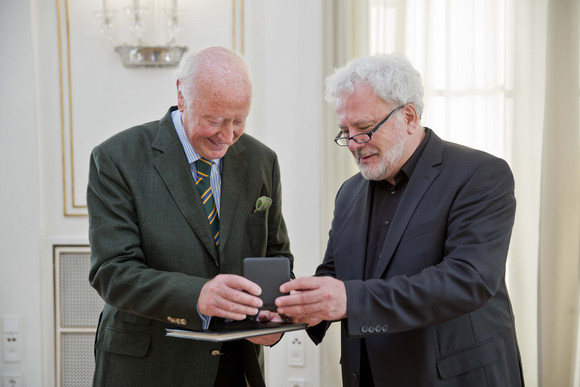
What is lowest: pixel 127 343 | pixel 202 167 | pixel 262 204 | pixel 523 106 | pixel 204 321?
pixel 127 343

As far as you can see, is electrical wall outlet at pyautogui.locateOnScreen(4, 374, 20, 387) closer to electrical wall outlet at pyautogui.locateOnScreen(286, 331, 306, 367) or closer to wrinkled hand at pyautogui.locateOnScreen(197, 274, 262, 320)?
electrical wall outlet at pyautogui.locateOnScreen(286, 331, 306, 367)

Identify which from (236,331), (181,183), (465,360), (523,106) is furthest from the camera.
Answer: (523,106)

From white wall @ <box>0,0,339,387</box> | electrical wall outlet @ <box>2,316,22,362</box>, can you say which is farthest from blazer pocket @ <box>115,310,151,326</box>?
electrical wall outlet @ <box>2,316,22,362</box>

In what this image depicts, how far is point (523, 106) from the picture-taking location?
382cm

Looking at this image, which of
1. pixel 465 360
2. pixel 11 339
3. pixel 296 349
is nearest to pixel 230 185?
pixel 465 360

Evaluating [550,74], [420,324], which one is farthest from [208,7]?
[420,324]

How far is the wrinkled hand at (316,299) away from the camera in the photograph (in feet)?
6.18

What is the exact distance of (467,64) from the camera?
3898 millimetres

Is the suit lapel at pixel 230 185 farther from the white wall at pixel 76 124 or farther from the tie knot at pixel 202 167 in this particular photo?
the white wall at pixel 76 124

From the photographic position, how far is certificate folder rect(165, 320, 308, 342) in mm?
1751

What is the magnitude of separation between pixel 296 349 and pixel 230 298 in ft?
7.75

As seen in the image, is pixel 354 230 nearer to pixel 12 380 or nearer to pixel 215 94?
pixel 215 94

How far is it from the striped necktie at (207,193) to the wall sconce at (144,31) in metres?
2.10

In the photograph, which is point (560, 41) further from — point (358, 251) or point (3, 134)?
point (3, 134)
